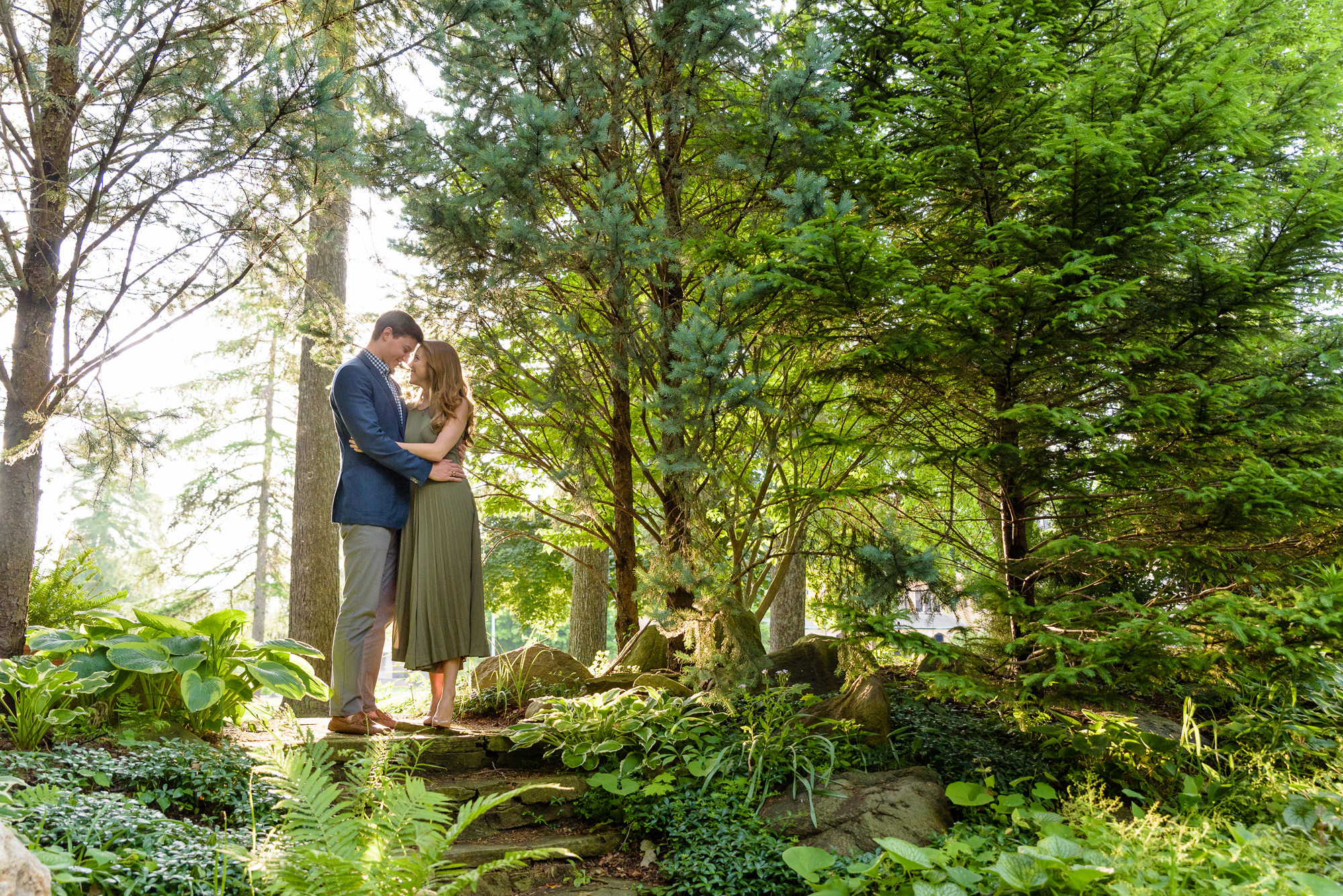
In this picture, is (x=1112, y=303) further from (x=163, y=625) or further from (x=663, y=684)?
(x=163, y=625)

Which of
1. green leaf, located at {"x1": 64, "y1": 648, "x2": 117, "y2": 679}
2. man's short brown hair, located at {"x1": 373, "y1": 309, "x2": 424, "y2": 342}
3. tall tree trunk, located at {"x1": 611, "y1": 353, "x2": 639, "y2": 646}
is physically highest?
man's short brown hair, located at {"x1": 373, "y1": 309, "x2": 424, "y2": 342}

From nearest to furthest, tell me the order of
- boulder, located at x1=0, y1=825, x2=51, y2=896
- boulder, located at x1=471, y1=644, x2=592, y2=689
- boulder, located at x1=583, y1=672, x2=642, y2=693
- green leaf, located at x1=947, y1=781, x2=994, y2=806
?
boulder, located at x1=0, y1=825, x2=51, y2=896 → green leaf, located at x1=947, y1=781, x2=994, y2=806 → boulder, located at x1=583, y1=672, x2=642, y2=693 → boulder, located at x1=471, y1=644, x2=592, y2=689

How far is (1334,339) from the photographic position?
4.16 meters

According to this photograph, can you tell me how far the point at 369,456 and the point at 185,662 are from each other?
130 centimetres

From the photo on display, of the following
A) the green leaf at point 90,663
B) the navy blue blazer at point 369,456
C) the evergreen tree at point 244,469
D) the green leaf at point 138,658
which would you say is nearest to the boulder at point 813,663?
the navy blue blazer at point 369,456

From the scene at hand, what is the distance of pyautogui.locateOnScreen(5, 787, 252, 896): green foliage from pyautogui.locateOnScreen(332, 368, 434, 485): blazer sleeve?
75.2 inches

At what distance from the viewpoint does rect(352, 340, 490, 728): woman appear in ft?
14.0

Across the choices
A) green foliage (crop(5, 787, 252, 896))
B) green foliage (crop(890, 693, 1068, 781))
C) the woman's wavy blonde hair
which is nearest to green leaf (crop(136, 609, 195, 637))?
green foliage (crop(5, 787, 252, 896))

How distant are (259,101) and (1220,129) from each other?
474cm

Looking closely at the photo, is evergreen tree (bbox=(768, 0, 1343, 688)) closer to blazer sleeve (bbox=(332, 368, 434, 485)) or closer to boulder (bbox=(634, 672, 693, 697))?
boulder (bbox=(634, 672, 693, 697))

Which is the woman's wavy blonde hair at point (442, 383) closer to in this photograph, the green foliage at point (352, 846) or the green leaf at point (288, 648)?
the green leaf at point (288, 648)

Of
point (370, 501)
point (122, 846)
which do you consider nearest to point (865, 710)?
point (370, 501)

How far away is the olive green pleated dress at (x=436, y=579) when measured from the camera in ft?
14.0

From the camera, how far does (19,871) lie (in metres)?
1.76
